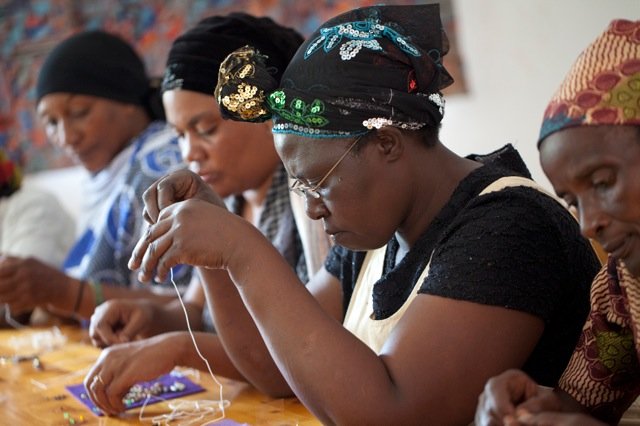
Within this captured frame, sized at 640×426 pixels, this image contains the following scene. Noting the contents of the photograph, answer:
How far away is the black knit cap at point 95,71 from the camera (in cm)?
331

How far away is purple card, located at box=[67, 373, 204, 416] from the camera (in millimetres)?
1846

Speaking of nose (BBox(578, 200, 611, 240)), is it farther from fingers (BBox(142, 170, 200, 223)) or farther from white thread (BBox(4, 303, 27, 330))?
white thread (BBox(4, 303, 27, 330))

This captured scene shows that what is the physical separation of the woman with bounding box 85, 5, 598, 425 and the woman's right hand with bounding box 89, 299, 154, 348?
2.24ft

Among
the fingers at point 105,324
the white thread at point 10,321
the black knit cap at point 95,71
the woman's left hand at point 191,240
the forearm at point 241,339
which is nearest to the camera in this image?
the woman's left hand at point 191,240

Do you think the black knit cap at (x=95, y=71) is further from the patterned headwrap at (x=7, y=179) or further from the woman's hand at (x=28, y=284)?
the woman's hand at (x=28, y=284)

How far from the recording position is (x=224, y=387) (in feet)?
6.34

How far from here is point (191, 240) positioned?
4.67 feet

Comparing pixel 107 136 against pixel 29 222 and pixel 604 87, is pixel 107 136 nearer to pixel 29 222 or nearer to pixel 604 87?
pixel 29 222

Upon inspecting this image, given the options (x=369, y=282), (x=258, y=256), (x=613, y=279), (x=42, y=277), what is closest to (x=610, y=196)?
(x=613, y=279)

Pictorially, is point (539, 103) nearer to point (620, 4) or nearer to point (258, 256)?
point (620, 4)

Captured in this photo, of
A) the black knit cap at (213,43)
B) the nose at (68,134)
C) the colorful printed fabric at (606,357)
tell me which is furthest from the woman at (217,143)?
the nose at (68,134)

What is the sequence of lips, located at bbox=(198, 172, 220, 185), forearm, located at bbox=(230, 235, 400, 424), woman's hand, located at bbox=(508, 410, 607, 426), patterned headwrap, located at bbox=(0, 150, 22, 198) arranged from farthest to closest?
patterned headwrap, located at bbox=(0, 150, 22, 198) < lips, located at bbox=(198, 172, 220, 185) < forearm, located at bbox=(230, 235, 400, 424) < woman's hand, located at bbox=(508, 410, 607, 426)

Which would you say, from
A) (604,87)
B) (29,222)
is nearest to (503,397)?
(604,87)

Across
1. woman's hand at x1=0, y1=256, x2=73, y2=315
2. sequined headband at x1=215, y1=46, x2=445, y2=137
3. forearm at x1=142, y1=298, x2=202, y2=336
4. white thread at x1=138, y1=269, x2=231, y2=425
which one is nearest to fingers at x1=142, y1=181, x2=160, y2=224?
white thread at x1=138, y1=269, x2=231, y2=425
